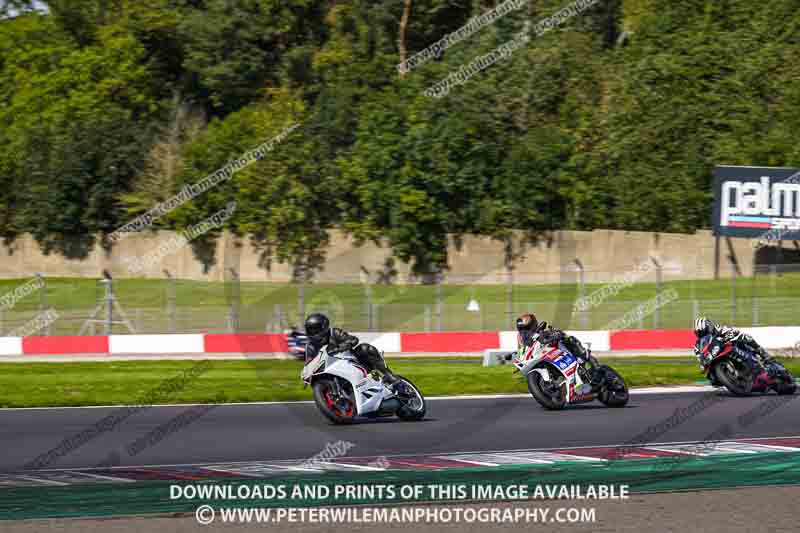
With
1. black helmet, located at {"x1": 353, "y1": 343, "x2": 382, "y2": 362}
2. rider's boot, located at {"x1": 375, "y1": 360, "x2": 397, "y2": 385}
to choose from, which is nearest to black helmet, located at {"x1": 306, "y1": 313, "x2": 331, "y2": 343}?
black helmet, located at {"x1": 353, "y1": 343, "x2": 382, "y2": 362}

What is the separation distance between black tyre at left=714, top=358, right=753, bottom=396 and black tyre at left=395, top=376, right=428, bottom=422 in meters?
5.43

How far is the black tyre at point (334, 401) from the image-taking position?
1542 cm

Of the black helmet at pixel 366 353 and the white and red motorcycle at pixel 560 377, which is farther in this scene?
the white and red motorcycle at pixel 560 377

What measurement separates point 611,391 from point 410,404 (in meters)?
3.21

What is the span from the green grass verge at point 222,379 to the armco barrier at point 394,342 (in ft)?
4.09

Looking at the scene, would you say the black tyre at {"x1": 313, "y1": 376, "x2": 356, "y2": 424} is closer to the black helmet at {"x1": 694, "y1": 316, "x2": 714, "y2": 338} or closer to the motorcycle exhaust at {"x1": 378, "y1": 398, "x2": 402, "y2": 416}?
the motorcycle exhaust at {"x1": 378, "y1": 398, "x2": 402, "y2": 416}

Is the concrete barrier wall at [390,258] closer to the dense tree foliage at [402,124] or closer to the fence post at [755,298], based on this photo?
the dense tree foliage at [402,124]

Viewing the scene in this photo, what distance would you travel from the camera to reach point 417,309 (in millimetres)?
29312

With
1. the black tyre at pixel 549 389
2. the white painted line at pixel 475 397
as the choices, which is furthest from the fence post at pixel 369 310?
the black tyre at pixel 549 389

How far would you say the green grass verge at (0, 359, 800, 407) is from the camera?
773 inches

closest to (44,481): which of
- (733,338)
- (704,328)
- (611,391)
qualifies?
(611,391)

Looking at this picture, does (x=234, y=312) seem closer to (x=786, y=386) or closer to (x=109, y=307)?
(x=109, y=307)

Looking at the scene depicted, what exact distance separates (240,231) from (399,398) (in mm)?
29556

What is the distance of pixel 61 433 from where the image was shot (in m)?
15.3
